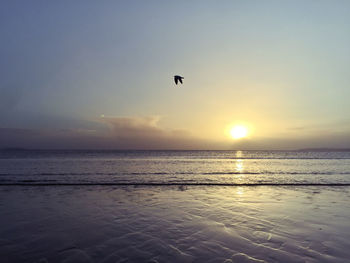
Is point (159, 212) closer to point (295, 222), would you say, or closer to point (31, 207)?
point (295, 222)

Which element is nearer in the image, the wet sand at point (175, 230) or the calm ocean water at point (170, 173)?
the wet sand at point (175, 230)

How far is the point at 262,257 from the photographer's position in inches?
203

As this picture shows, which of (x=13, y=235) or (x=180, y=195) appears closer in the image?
(x=13, y=235)

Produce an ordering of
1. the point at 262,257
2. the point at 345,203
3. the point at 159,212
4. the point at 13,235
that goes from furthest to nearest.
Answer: the point at 345,203
the point at 159,212
the point at 13,235
the point at 262,257

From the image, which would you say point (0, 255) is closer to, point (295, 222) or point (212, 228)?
point (212, 228)

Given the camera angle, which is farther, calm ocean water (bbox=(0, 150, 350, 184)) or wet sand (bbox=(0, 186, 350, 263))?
calm ocean water (bbox=(0, 150, 350, 184))

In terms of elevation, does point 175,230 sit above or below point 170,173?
above

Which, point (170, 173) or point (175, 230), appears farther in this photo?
point (170, 173)

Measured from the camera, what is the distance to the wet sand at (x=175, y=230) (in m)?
5.36

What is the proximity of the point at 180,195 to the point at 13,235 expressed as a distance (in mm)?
8474

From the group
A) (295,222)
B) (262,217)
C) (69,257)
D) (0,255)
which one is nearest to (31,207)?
(0,255)

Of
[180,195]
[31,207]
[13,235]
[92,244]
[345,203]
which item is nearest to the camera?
[92,244]

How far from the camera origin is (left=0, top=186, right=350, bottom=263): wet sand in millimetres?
5359

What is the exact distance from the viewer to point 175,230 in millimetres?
7176
